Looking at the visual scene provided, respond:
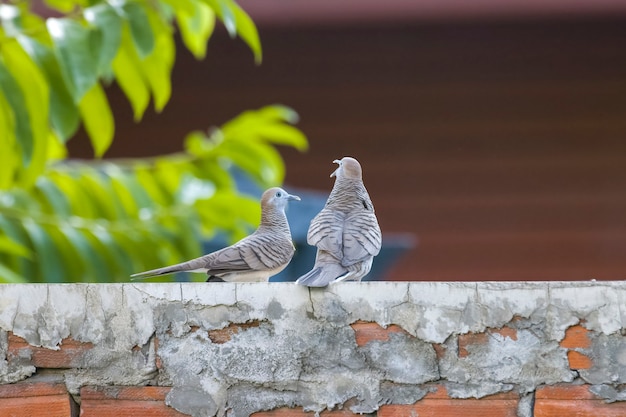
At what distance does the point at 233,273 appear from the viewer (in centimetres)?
205

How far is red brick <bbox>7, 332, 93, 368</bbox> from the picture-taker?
6.39 ft

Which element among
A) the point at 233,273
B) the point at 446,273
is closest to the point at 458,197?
the point at 446,273

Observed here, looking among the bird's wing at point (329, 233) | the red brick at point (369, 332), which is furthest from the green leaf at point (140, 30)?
the red brick at point (369, 332)

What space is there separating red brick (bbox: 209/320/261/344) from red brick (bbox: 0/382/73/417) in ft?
1.01

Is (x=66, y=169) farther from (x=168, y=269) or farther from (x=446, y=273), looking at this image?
(x=446, y=273)

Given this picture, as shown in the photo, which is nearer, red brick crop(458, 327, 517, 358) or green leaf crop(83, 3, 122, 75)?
red brick crop(458, 327, 517, 358)

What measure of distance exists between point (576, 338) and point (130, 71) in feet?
5.77

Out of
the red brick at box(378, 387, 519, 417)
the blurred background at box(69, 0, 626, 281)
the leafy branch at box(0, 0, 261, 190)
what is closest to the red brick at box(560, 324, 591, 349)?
the red brick at box(378, 387, 519, 417)

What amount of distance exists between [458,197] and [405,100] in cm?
63

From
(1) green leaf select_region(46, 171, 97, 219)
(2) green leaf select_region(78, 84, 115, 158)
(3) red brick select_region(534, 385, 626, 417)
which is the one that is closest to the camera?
(3) red brick select_region(534, 385, 626, 417)

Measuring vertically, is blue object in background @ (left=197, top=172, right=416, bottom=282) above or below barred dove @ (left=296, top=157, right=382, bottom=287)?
above

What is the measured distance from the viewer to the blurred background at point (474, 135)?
5617mm

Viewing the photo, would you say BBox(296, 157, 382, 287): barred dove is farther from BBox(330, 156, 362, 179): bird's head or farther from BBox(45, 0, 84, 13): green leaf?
BBox(45, 0, 84, 13): green leaf

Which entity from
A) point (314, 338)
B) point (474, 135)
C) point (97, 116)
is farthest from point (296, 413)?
point (474, 135)
